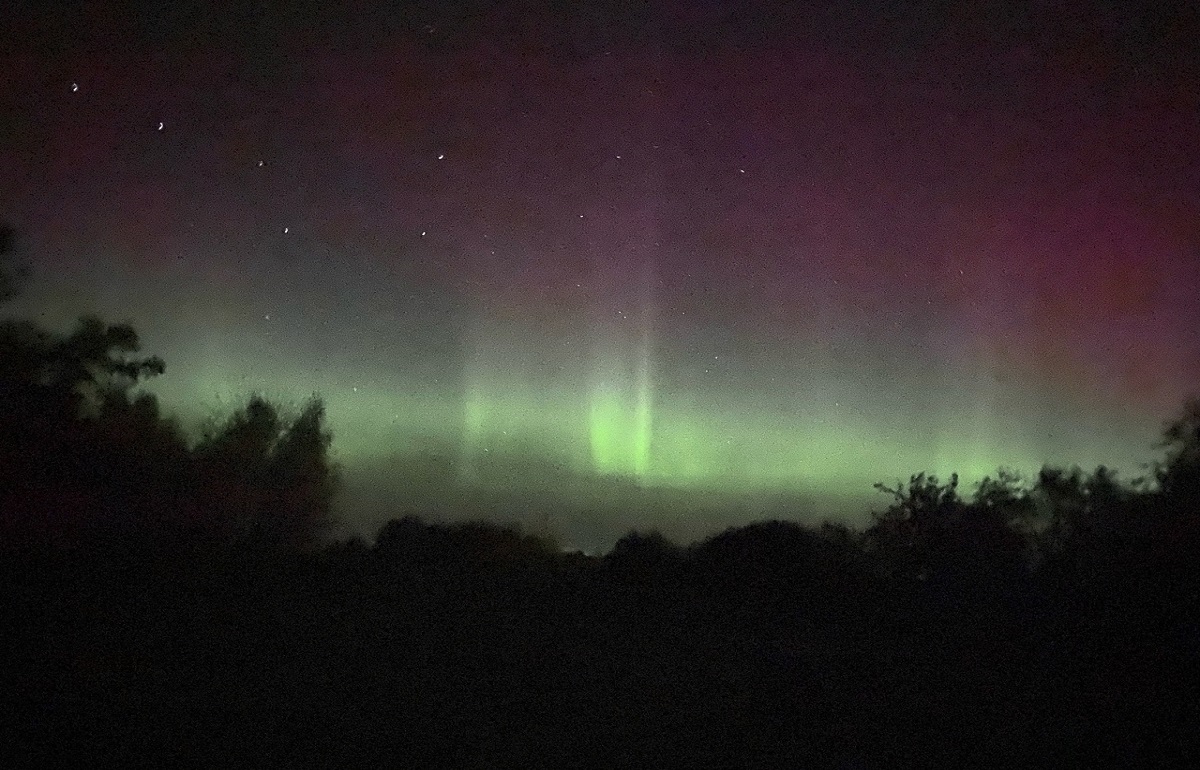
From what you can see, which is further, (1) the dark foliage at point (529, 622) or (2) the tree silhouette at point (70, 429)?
(2) the tree silhouette at point (70, 429)

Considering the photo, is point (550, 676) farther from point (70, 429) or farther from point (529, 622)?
point (70, 429)

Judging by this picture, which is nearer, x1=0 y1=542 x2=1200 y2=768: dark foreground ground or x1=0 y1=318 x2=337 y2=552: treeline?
x1=0 y1=542 x2=1200 y2=768: dark foreground ground

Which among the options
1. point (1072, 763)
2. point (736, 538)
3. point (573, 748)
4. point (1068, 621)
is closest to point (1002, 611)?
point (1068, 621)

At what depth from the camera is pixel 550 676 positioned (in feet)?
35.1

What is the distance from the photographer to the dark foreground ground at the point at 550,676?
847 centimetres

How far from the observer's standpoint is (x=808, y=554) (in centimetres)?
1895

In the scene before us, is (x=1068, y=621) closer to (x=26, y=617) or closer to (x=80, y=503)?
(x=26, y=617)

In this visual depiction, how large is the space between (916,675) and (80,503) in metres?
13.7

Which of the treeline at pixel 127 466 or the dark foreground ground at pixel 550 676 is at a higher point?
the treeline at pixel 127 466

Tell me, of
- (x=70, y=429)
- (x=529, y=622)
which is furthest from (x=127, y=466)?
(x=529, y=622)

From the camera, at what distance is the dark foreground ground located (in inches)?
333

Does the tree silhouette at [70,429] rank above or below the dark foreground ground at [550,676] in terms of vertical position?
above

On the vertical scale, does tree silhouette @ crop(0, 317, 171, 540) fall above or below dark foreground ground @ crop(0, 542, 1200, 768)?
above

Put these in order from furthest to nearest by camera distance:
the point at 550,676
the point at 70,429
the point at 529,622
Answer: the point at 70,429
the point at 529,622
the point at 550,676
